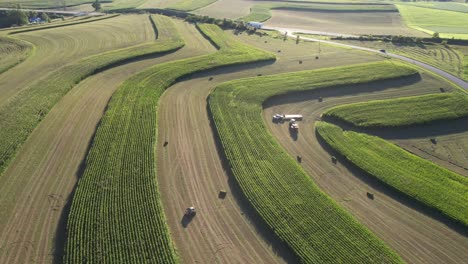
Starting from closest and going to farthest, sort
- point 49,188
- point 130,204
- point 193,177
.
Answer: point 130,204 → point 49,188 → point 193,177

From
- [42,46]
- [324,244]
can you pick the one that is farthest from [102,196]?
[42,46]

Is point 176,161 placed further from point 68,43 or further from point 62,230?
point 68,43

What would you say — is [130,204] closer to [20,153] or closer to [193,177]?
[193,177]

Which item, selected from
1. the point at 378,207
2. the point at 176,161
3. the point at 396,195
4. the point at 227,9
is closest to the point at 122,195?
the point at 176,161

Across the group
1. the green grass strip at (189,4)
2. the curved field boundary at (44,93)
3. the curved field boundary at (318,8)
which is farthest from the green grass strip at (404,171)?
the green grass strip at (189,4)

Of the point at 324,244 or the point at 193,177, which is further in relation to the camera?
the point at 193,177

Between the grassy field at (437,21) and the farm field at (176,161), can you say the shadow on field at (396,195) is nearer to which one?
the farm field at (176,161)
